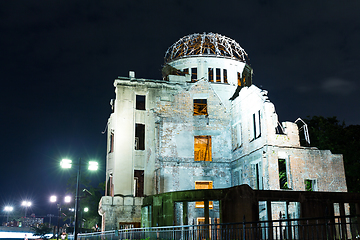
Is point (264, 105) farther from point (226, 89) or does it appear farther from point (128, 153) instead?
point (128, 153)

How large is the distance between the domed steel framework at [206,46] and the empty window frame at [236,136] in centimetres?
770

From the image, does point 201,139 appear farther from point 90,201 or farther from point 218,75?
point 90,201

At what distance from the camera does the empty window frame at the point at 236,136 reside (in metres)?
30.8

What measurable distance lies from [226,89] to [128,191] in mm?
13048

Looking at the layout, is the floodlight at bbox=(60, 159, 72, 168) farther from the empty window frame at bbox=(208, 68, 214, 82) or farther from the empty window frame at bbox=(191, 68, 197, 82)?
the empty window frame at bbox=(208, 68, 214, 82)

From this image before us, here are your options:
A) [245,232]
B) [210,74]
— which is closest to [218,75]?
[210,74]

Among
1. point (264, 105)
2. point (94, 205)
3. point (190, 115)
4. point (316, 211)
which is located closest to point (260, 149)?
point (264, 105)

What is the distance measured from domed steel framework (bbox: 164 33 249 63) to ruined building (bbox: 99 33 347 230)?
98 millimetres

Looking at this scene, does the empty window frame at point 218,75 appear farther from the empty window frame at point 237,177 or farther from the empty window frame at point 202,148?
the empty window frame at point 237,177

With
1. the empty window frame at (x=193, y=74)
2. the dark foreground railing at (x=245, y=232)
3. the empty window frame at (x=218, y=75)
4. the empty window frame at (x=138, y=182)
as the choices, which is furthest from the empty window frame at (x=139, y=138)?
the dark foreground railing at (x=245, y=232)

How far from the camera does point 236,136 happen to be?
104 ft

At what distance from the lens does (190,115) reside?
106 ft

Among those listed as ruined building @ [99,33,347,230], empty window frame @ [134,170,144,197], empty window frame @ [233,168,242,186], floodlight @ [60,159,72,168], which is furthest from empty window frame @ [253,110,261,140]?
floodlight @ [60,159,72,168]

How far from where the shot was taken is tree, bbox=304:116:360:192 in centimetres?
3266
